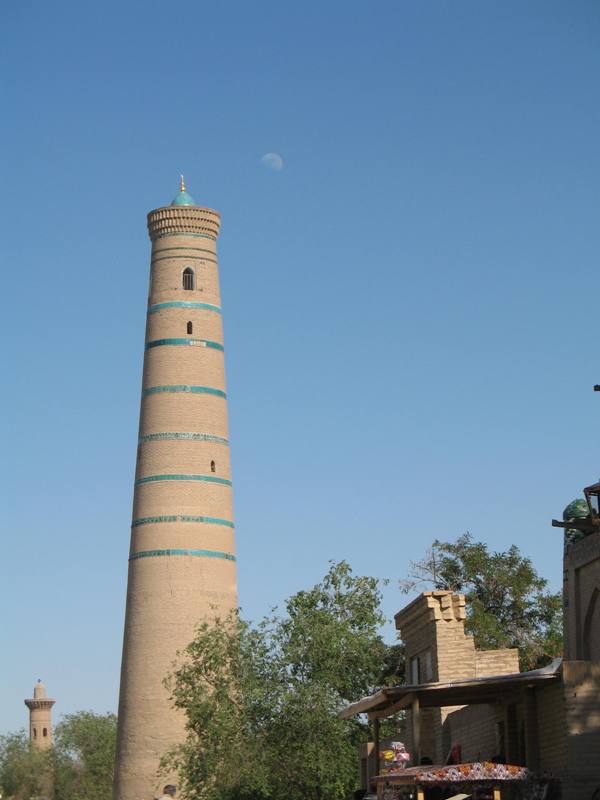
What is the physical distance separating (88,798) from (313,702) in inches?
1282

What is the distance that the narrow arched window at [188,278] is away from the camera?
48594mm

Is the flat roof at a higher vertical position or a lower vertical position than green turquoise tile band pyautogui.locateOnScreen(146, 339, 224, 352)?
lower

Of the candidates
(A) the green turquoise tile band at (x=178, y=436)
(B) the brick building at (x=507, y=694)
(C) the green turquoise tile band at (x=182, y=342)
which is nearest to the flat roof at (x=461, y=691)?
(B) the brick building at (x=507, y=694)

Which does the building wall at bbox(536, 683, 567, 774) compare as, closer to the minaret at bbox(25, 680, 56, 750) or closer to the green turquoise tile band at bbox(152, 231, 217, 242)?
the green turquoise tile band at bbox(152, 231, 217, 242)

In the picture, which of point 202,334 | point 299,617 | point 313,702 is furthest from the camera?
point 202,334

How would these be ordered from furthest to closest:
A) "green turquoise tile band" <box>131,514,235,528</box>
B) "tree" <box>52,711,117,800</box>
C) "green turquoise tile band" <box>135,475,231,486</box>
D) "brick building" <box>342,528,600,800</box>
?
"tree" <box>52,711,117,800</box>, "green turquoise tile band" <box>135,475,231,486</box>, "green turquoise tile band" <box>131,514,235,528</box>, "brick building" <box>342,528,600,800</box>

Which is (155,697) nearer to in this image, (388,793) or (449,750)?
(449,750)

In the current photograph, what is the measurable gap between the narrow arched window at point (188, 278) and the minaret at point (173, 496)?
42 millimetres

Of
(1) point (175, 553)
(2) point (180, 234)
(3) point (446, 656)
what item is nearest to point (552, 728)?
(3) point (446, 656)

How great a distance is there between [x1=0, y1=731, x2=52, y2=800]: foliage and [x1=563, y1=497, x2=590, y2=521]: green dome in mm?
47853

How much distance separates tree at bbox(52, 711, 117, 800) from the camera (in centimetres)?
6600

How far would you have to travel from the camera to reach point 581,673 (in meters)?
23.6

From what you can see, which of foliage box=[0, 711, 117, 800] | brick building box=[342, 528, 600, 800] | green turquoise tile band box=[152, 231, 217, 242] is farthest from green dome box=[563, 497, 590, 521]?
foliage box=[0, 711, 117, 800]

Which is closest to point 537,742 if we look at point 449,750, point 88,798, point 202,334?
point 449,750
